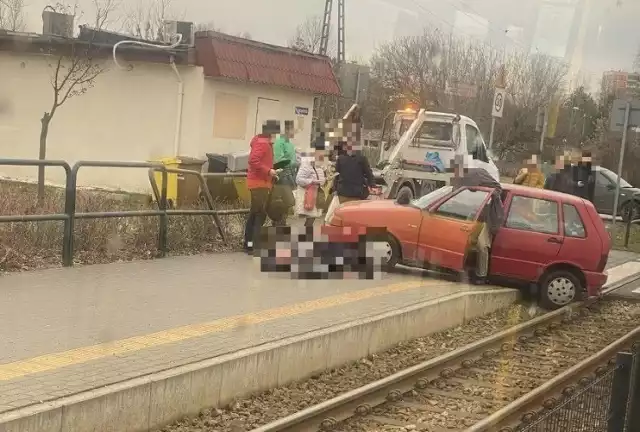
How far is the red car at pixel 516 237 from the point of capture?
1133cm

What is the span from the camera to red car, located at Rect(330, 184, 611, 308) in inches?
446

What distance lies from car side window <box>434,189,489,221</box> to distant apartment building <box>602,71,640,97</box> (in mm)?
8702

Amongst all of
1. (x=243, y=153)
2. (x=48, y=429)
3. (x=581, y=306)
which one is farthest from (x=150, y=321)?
(x=243, y=153)

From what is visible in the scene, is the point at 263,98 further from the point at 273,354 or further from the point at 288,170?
the point at 273,354

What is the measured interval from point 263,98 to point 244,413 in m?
14.8

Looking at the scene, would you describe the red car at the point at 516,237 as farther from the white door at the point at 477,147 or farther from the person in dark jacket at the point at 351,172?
the white door at the point at 477,147

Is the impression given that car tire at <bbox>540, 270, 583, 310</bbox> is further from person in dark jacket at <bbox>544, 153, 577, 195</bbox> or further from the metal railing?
the metal railing

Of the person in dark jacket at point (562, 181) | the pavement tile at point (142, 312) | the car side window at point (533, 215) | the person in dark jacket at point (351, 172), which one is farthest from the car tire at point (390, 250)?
the person in dark jacket at point (562, 181)

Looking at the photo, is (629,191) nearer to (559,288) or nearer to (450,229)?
(559,288)

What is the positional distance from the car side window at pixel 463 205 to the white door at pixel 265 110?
958 cm

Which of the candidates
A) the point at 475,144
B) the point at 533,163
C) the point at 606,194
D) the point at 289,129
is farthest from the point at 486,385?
the point at 606,194

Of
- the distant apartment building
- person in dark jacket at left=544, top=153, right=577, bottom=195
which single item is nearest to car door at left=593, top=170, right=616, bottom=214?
the distant apartment building

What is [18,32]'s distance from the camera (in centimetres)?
2081

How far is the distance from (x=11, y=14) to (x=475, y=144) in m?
14.5
